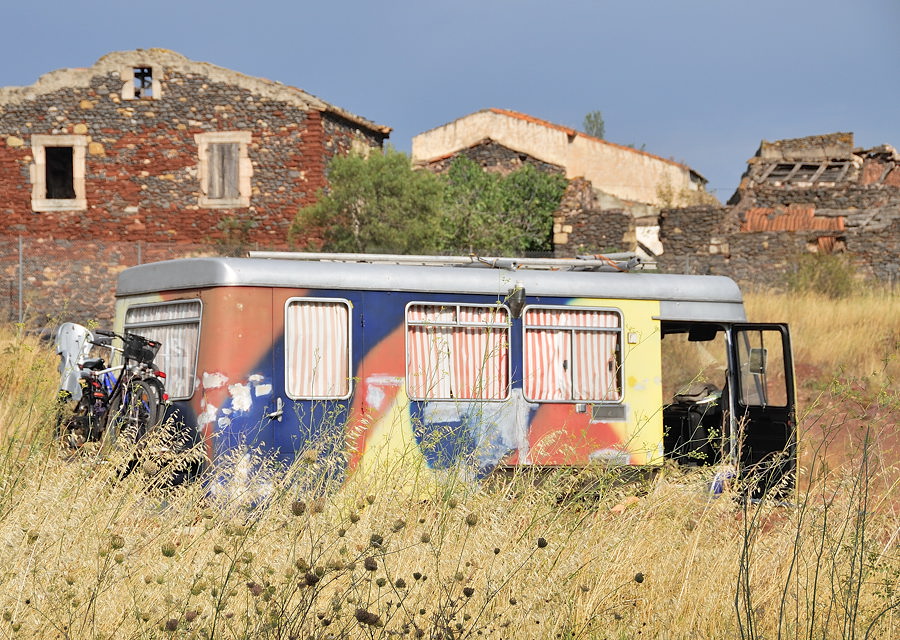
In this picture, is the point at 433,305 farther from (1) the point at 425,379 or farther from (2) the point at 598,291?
(2) the point at 598,291

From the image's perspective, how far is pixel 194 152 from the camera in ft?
81.1

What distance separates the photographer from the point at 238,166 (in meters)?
24.7

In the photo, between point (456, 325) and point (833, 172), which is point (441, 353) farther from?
point (833, 172)

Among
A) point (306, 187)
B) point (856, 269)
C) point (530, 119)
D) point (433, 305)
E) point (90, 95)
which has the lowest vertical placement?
point (433, 305)

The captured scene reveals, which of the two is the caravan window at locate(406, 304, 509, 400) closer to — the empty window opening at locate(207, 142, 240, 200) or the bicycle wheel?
the bicycle wheel

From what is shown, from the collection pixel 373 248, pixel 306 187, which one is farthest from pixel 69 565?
pixel 306 187

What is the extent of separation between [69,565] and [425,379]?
14.6 feet

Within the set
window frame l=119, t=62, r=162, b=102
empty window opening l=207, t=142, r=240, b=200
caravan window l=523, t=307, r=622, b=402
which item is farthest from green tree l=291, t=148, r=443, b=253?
caravan window l=523, t=307, r=622, b=402

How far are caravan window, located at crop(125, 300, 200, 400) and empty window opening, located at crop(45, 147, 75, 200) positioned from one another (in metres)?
18.3

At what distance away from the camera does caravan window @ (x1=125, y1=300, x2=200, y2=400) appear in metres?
8.46

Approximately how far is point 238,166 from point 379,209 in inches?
161

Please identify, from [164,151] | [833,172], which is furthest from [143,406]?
[833,172]

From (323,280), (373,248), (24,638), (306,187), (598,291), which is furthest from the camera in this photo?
(306,187)

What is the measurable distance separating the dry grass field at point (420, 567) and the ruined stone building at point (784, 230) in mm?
19024
